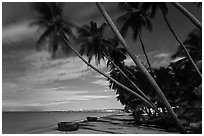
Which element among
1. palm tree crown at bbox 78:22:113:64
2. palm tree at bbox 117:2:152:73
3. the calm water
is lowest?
the calm water

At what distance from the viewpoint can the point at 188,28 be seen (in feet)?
12.3

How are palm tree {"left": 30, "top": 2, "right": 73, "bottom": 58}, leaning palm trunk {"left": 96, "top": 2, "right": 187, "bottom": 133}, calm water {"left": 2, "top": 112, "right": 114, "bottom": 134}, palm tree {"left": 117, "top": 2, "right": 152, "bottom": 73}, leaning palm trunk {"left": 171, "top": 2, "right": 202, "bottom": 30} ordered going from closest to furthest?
leaning palm trunk {"left": 171, "top": 2, "right": 202, "bottom": 30} < leaning palm trunk {"left": 96, "top": 2, "right": 187, "bottom": 133} < palm tree {"left": 30, "top": 2, "right": 73, "bottom": 58} < palm tree {"left": 117, "top": 2, "right": 152, "bottom": 73} < calm water {"left": 2, "top": 112, "right": 114, "bottom": 134}

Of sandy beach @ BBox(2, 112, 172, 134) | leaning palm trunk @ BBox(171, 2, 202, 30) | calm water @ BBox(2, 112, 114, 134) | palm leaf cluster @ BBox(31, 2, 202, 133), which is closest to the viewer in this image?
leaning palm trunk @ BBox(171, 2, 202, 30)

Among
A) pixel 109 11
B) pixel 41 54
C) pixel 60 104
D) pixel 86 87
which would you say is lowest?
pixel 60 104

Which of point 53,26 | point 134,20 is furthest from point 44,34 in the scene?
point 134,20

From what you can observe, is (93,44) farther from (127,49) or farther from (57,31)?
(127,49)

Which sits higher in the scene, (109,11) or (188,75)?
(109,11)

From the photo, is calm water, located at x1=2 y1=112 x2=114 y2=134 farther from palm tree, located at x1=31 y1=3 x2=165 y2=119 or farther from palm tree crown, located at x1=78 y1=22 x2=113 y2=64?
palm tree crown, located at x1=78 y1=22 x2=113 y2=64

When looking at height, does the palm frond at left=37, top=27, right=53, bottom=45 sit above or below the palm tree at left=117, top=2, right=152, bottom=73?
below

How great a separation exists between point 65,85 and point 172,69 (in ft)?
13.4

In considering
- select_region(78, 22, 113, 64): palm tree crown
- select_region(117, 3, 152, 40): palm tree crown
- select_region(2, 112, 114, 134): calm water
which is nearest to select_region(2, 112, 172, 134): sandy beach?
select_region(2, 112, 114, 134): calm water

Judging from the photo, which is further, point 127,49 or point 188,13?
point 127,49

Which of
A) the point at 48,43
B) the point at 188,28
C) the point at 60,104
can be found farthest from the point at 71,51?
the point at 188,28

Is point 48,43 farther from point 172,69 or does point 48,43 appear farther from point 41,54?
point 172,69
